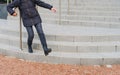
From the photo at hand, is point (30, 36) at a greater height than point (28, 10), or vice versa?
point (28, 10)

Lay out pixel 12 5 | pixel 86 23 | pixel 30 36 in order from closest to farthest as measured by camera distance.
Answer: pixel 12 5 < pixel 30 36 < pixel 86 23

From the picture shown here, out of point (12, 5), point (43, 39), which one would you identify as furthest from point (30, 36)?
point (12, 5)

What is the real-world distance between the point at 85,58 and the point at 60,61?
1.88ft

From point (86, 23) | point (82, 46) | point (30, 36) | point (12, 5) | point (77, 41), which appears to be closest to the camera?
point (12, 5)

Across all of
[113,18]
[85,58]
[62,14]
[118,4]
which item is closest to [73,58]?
[85,58]

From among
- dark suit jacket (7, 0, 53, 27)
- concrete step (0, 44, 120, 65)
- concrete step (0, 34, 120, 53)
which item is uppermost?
dark suit jacket (7, 0, 53, 27)

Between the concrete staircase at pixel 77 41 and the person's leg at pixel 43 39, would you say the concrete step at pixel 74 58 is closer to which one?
the concrete staircase at pixel 77 41

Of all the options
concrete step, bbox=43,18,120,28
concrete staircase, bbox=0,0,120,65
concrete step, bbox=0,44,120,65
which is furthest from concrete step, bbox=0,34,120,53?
concrete step, bbox=43,18,120,28

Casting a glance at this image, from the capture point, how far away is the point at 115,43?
6.66m

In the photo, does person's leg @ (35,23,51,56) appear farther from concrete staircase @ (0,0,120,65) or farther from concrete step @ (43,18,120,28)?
concrete step @ (43,18,120,28)

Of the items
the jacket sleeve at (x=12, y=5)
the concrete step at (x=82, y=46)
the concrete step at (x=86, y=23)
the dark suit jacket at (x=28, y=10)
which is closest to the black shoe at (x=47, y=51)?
the concrete step at (x=82, y=46)

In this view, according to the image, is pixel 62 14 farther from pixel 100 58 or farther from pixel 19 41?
pixel 100 58

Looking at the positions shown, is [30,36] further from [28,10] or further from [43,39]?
[28,10]

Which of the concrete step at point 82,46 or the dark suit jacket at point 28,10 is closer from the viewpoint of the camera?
the dark suit jacket at point 28,10
